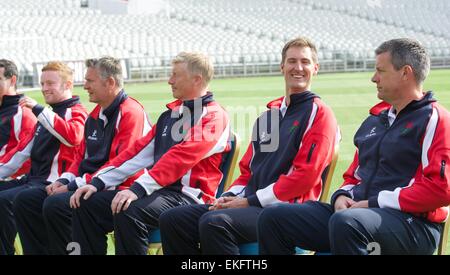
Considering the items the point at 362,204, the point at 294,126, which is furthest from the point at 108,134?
the point at 362,204

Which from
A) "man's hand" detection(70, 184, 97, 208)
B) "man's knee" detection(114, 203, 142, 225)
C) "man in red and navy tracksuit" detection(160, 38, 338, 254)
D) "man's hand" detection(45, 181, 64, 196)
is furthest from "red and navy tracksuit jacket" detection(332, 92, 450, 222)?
"man's hand" detection(45, 181, 64, 196)

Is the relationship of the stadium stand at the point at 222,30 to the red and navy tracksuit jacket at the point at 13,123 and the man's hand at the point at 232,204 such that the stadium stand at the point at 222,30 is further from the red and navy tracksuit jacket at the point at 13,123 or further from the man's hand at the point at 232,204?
the man's hand at the point at 232,204

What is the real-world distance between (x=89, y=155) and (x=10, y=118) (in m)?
1.09

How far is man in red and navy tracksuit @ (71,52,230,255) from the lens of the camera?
473 centimetres

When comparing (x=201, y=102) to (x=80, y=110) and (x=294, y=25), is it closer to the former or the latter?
(x=80, y=110)

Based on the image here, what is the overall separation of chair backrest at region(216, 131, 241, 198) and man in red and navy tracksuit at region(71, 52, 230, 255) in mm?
33

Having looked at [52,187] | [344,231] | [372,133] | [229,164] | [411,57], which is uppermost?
[411,57]

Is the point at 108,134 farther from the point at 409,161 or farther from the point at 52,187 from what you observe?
the point at 409,161

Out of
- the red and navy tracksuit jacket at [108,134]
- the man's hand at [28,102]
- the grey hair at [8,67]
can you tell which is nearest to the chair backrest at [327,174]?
the red and navy tracksuit jacket at [108,134]

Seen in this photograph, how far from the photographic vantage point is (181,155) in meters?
4.88

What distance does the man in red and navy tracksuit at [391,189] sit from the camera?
3816 millimetres

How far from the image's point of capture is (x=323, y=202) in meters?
4.37

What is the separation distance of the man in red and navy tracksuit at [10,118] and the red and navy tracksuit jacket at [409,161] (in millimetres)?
2955

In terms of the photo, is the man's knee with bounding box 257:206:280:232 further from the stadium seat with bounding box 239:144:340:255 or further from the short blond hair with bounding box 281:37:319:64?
the short blond hair with bounding box 281:37:319:64
